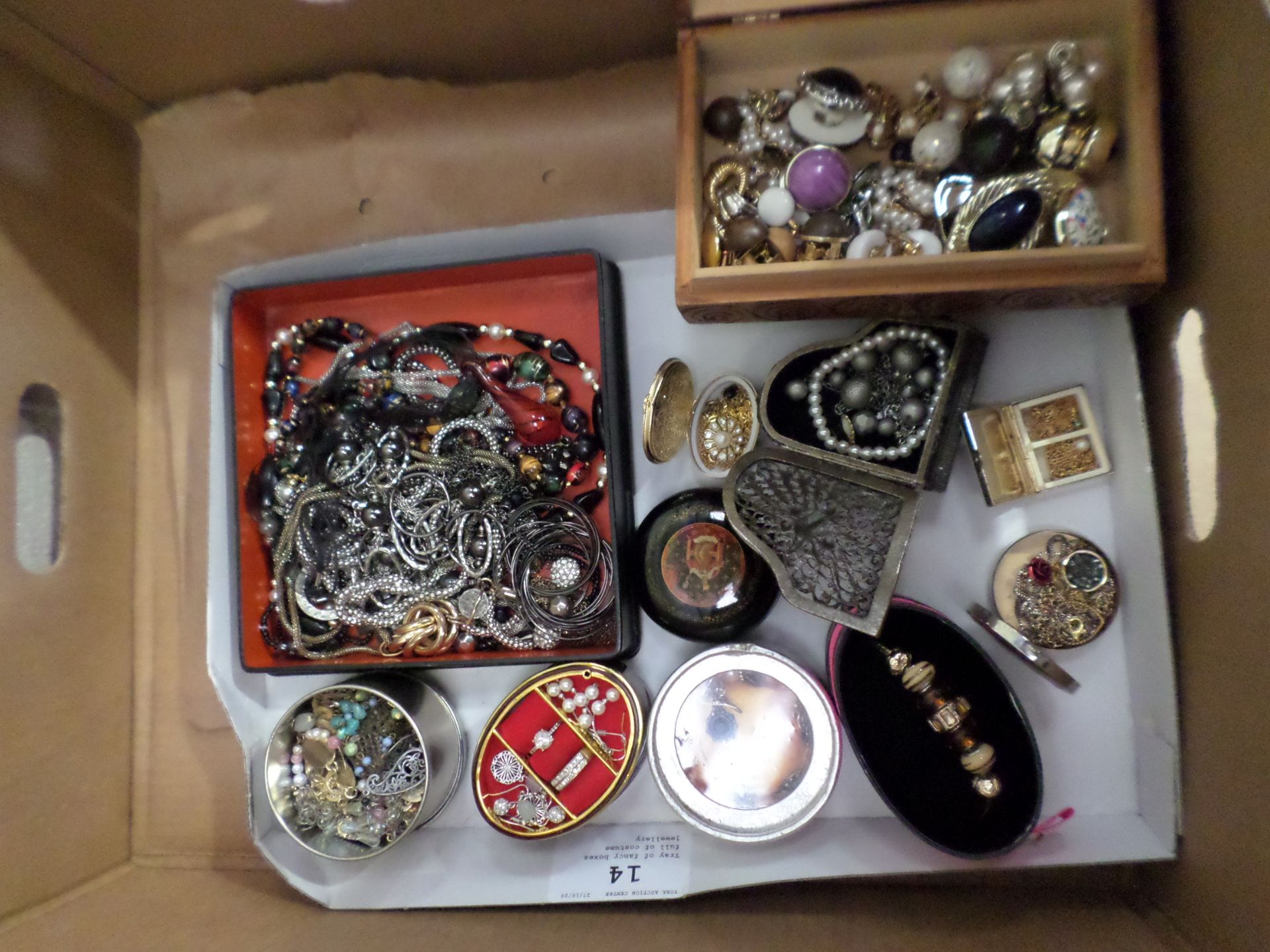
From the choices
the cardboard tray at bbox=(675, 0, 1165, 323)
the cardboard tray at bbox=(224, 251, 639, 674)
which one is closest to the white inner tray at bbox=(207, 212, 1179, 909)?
the cardboard tray at bbox=(224, 251, 639, 674)

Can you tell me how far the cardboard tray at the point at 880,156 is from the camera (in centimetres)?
75

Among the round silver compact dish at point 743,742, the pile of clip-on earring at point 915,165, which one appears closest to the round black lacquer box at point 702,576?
the round silver compact dish at point 743,742

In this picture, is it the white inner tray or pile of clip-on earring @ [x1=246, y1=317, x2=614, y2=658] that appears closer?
the white inner tray

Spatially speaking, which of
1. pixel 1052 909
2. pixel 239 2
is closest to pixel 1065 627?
pixel 1052 909

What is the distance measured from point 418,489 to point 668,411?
0.38m

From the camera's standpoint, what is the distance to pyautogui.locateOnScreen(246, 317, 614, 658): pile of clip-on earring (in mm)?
1004

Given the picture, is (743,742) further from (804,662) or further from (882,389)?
(882,389)

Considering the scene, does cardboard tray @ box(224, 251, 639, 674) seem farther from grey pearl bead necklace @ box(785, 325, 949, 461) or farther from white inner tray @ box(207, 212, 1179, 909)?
grey pearl bead necklace @ box(785, 325, 949, 461)

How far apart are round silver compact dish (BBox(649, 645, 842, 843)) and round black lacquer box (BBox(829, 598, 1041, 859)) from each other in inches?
1.9

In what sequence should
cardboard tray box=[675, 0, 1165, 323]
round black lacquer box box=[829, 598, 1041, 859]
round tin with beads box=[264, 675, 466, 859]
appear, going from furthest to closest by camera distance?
round tin with beads box=[264, 675, 466, 859]
round black lacquer box box=[829, 598, 1041, 859]
cardboard tray box=[675, 0, 1165, 323]

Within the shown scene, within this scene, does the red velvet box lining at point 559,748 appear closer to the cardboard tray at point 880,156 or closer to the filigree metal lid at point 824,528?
the filigree metal lid at point 824,528

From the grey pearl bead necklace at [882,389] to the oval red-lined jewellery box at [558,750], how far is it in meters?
0.42

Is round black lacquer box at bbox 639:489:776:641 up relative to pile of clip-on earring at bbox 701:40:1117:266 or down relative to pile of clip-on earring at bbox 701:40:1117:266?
down

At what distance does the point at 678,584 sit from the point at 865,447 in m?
0.29
